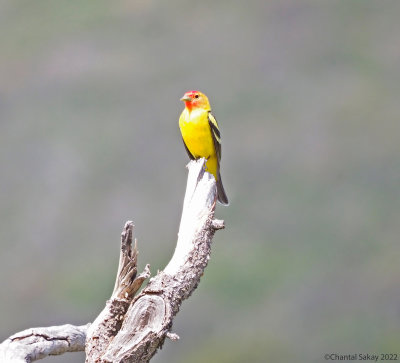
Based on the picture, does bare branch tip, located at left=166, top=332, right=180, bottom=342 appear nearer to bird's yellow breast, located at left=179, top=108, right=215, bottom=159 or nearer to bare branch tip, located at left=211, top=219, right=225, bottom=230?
bare branch tip, located at left=211, top=219, right=225, bottom=230

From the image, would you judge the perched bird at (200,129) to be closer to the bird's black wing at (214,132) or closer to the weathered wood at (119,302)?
the bird's black wing at (214,132)

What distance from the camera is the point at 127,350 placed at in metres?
2.74

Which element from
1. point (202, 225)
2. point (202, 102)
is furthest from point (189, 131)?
point (202, 225)

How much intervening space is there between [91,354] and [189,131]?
298cm

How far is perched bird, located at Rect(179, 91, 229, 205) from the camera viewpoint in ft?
18.2

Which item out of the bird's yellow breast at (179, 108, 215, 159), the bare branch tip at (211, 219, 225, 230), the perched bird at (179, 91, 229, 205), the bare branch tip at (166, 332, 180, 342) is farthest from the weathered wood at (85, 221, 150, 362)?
the bird's yellow breast at (179, 108, 215, 159)

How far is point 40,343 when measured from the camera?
276cm

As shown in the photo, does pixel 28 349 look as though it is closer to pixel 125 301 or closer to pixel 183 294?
pixel 125 301

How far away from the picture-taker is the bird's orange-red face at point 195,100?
5559 mm

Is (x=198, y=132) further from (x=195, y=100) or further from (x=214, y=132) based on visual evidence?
(x=195, y=100)

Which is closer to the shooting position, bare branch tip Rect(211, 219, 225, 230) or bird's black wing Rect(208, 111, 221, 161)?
bare branch tip Rect(211, 219, 225, 230)

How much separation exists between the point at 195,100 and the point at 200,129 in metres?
0.26

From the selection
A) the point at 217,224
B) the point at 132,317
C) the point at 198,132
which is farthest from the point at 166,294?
the point at 198,132

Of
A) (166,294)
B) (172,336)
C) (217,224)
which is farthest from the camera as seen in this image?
(217,224)
